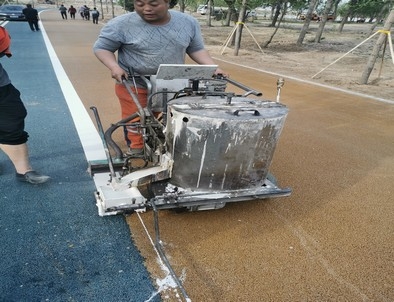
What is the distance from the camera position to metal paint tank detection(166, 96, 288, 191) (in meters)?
2.25

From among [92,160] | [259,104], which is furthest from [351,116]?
[92,160]

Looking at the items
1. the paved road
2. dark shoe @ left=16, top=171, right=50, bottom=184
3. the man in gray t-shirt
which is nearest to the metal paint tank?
the paved road

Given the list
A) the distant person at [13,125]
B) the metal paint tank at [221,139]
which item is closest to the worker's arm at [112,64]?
the metal paint tank at [221,139]

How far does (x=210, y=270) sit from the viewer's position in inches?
88.9

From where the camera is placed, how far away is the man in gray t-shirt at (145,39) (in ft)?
9.03

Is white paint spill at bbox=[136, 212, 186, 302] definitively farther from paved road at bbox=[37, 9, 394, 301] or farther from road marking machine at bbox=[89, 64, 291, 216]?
road marking machine at bbox=[89, 64, 291, 216]

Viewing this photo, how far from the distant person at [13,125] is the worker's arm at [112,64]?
0.78m

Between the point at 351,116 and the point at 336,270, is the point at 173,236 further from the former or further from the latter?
the point at 351,116

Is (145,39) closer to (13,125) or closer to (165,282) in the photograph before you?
(13,125)

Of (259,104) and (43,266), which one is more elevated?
(259,104)

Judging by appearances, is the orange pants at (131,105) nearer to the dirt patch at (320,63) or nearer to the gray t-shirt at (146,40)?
the gray t-shirt at (146,40)

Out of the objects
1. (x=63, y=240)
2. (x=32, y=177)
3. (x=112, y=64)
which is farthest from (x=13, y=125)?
(x=63, y=240)

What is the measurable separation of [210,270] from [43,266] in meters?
1.14

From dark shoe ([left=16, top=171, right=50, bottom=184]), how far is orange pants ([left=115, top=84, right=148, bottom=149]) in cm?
96
